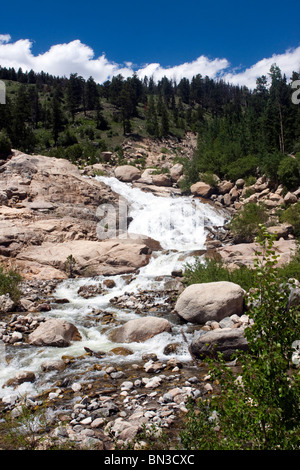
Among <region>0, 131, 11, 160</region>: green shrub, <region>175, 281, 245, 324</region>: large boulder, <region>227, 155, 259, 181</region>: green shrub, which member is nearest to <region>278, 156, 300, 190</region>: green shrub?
<region>227, 155, 259, 181</region>: green shrub

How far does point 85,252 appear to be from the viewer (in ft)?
60.2

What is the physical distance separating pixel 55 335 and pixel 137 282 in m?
6.75

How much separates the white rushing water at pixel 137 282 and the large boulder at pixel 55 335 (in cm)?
23

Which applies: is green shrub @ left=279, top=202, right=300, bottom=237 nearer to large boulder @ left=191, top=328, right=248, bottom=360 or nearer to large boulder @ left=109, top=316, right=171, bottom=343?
large boulder @ left=109, top=316, right=171, bottom=343

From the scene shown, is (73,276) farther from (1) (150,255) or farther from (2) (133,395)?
(2) (133,395)

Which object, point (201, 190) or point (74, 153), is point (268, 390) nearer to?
point (201, 190)

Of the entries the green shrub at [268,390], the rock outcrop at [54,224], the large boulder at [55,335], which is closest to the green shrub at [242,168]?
the rock outcrop at [54,224]

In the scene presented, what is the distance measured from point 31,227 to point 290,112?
134 feet

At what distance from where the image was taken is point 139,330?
32.6ft

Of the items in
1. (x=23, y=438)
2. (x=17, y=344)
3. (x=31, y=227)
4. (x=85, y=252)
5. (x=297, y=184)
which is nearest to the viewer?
(x=23, y=438)

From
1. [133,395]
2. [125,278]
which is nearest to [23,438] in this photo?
[133,395]

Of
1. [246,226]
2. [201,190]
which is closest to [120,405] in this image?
[246,226]

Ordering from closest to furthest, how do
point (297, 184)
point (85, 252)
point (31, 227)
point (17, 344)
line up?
1. point (17, 344)
2. point (85, 252)
3. point (31, 227)
4. point (297, 184)
